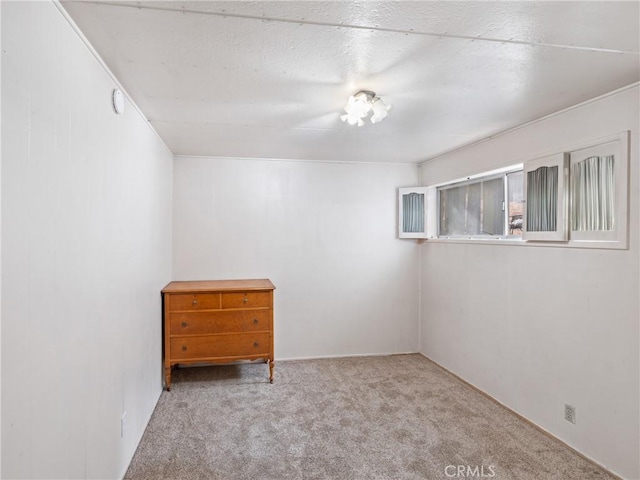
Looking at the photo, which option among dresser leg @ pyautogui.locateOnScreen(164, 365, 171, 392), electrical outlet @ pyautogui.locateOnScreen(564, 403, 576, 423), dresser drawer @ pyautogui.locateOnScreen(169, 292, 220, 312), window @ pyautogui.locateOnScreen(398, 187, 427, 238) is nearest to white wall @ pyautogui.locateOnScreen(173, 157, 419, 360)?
window @ pyautogui.locateOnScreen(398, 187, 427, 238)

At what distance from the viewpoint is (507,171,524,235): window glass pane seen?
300 cm

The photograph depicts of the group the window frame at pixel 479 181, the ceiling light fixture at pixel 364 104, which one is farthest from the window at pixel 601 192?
the ceiling light fixture at pixel 364 104

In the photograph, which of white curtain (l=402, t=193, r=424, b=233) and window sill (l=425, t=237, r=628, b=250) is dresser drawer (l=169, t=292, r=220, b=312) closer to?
white curtain (l=402, t=193, r=424, b=233)

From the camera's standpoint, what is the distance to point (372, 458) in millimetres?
2250

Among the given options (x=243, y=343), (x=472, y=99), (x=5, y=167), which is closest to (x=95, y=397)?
(x=5, y=167)

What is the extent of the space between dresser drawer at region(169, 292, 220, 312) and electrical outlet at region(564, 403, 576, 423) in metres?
2.71

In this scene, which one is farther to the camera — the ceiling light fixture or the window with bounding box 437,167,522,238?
the window with bounding box 437,167,522,238

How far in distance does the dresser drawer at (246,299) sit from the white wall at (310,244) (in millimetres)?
608

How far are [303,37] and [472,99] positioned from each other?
122 centimetres

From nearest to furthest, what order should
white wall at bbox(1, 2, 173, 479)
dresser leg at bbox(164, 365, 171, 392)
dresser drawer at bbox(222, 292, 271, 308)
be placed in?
1. white wall at bbox(1, 2, 173, 479)
2. dresser leg at bbox(164, 365, 171, 392)
3. dresser drawer at bbox(222, 292, 271, 308)

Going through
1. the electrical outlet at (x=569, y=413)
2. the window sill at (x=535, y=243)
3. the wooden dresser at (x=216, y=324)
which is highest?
the window sill at (x=535, y=243)

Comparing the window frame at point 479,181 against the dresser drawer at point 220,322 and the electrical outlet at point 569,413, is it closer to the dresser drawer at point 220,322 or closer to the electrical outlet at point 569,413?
the electrical outlet at point 569,413

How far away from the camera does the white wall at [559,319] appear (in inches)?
80.3

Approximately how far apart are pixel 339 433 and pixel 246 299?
1400mm
